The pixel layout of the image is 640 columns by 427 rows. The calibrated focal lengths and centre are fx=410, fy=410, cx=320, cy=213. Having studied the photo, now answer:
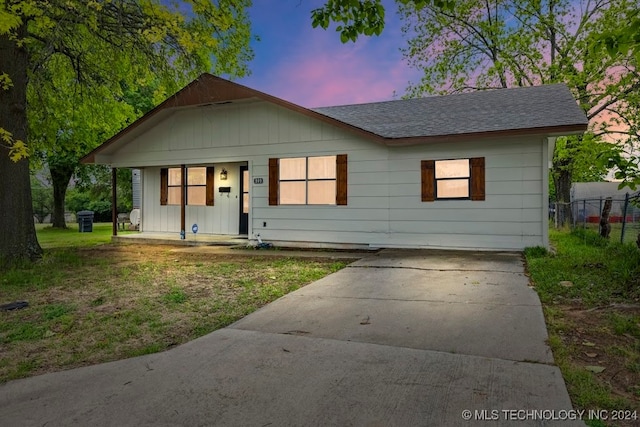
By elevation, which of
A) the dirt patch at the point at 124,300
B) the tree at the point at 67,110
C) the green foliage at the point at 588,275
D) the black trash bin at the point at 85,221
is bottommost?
the dirt patch at the point at 124,300

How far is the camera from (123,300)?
5387 millimetres

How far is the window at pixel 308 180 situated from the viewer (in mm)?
10555

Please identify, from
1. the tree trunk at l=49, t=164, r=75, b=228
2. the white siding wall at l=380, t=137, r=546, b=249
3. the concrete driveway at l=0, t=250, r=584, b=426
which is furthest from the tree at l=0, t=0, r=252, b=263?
the tree trunk at l=49, t=164, r=75, b=228

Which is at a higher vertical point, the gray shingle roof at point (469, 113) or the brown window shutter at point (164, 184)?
the gray shingle roof at point (469, 113)

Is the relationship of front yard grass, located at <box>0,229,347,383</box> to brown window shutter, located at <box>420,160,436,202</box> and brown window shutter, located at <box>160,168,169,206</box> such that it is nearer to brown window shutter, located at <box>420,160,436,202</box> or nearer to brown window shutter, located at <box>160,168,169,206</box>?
brown window shutter, located at <box>420,160,436,202</box>

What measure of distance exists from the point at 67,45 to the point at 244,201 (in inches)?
242

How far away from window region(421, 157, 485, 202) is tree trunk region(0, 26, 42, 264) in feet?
27.9

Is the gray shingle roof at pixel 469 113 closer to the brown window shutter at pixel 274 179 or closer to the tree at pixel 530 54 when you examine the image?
the brown window shutter at pixel 274 179

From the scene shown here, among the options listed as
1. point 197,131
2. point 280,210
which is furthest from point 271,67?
point 280,210

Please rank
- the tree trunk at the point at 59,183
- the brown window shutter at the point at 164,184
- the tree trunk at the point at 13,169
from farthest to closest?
the tree trunk at the point at 59,183 → the brown window shutter at the point at 164,184 → the tree trunk at the point at 13,169

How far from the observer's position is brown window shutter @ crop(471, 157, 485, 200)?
9.30 m

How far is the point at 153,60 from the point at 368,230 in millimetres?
6160

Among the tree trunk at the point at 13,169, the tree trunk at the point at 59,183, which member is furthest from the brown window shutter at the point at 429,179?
the tree trunk at the point at 59,183

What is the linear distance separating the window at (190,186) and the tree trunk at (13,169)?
5772 millimetres
